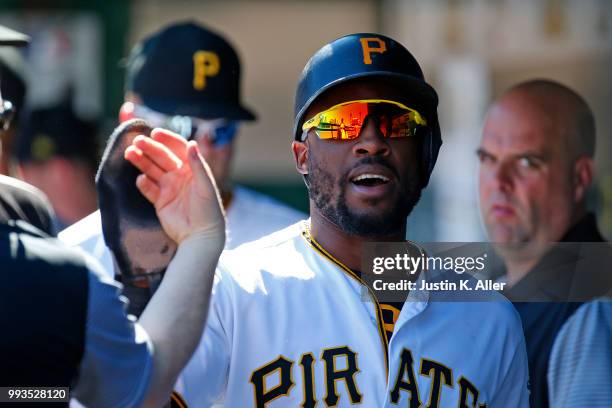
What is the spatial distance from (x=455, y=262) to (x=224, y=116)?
1.75 m

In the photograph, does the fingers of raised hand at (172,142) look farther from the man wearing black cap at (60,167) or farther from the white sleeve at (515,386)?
the man wearing black cap at (60,167)

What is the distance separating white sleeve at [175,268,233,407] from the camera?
2.83 m

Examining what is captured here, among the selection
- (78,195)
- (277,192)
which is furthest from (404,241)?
(277,192)

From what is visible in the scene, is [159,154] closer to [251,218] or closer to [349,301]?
[349,301]

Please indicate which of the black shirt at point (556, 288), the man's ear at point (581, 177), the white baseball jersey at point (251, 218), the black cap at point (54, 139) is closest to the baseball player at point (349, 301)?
the black shirt at point (556, 288)

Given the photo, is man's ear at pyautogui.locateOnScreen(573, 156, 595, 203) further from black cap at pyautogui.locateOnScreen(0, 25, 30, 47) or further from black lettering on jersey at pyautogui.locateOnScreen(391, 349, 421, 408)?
black cap at pyautogui.locateOnScreen(0, 25, 30, 47)

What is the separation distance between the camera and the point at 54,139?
20.0 feet

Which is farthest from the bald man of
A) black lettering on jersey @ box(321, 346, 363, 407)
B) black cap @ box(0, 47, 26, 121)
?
black cap @ box(0, 47, 26, 121)

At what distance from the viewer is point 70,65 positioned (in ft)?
31.2

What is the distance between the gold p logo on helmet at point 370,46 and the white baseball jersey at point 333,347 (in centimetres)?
55

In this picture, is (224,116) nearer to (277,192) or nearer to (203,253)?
(203,253)

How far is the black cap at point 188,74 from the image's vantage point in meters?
4.80

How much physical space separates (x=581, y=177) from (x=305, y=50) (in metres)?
6.16

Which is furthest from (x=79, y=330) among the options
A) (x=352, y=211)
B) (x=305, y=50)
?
(x=305, y=50)
